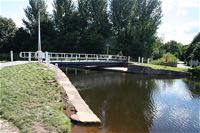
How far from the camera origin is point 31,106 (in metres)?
9.41

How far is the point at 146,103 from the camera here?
16312 mm

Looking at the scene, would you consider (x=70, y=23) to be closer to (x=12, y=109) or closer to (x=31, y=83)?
(x=31, y=83)

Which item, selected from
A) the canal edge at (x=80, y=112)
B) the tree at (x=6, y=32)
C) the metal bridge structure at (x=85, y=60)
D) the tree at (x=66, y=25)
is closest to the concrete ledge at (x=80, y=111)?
the canal edge at (x=80, y=112)

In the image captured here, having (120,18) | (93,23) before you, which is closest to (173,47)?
(120,18)

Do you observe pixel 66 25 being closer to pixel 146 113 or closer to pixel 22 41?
pixel 22 41

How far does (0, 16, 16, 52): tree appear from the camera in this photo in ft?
171

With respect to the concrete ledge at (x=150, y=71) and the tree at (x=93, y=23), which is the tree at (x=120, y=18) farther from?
the concrete ledge at (x=150, y=71)

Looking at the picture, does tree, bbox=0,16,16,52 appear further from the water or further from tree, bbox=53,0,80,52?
the water

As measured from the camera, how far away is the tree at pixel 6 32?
171 feet

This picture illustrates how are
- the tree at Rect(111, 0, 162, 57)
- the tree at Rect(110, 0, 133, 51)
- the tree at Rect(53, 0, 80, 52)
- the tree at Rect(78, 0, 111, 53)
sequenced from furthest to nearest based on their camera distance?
the tree at Rect(110, 0, 133, 51) < the tree at Rect(78, 0, 111, 53) < the tree at Rect(53, 0, 80, 52) < the tree at Rect(111, 0, 162, 57)

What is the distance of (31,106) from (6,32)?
4713 centimetres

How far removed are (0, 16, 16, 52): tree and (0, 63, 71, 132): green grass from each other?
4071cm

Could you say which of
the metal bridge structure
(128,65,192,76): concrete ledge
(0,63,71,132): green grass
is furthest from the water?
(128,65,192,76): concrete ledge

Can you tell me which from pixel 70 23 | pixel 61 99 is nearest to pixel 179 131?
pixel 61 99
